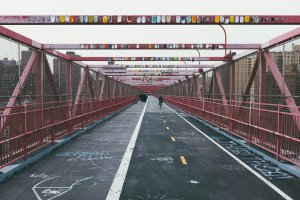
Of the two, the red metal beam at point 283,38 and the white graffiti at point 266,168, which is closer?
the white graffiti at point 266,168

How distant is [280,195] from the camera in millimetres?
6938

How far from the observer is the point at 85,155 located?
1153 cm

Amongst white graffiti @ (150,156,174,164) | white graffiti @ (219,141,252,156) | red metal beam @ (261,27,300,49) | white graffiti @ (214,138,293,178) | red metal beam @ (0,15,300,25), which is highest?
red metal beam @ (0,15,300,25)

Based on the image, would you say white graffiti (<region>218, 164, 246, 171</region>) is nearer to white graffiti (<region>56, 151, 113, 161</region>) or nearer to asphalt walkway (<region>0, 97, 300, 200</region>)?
asphalt walkway (<region>0, 97, 300, 200</region>)

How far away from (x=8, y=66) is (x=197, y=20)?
6.30m

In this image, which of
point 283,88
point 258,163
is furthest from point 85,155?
point 283,88

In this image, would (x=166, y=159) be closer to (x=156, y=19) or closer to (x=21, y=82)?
(x=156, y=19)

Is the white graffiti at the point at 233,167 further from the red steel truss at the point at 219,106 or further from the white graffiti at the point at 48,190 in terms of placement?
the white graffiti at the point at 48,190

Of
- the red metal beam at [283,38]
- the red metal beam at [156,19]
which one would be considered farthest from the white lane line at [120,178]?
the red metal beam at [283,38]

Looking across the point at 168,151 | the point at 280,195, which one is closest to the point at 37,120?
the point at 168,151

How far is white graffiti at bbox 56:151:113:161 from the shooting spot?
432 inches

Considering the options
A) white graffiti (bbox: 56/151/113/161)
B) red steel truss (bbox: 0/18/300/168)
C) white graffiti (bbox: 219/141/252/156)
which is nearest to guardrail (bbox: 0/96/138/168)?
red steel truss (bbox: 0/18/300/168)

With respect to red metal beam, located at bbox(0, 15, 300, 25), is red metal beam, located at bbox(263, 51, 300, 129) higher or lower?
lower

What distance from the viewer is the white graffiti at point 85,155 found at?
11.0m
